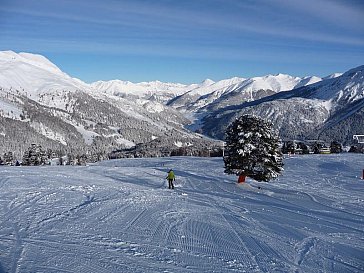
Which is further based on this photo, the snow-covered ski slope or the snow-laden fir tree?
the snow-laden fir tree

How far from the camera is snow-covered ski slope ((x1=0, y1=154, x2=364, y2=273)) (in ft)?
35.7

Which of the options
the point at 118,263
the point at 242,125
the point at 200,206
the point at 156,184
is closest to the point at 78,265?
the point at 118,263

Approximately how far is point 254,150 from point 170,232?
20.3m

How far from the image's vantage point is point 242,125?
34.2 meters

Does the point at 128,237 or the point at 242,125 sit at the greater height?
the point at 242,125

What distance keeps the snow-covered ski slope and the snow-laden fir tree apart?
763 cm

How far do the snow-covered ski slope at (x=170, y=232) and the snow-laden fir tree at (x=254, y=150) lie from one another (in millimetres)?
7633

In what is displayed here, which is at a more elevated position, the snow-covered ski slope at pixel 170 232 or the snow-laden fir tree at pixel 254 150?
the snow-laden fir tree at pixel 254 150

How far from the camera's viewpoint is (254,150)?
3344 cm

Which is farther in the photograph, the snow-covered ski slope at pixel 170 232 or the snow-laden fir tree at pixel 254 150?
the snow-laden fir tree at pixel 254 150

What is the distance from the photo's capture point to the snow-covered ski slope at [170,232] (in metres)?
10.9

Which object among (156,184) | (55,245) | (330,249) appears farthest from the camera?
(156,184)

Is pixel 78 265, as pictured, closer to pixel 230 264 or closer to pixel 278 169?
pixel 230 264

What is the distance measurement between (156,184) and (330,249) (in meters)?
20.8
